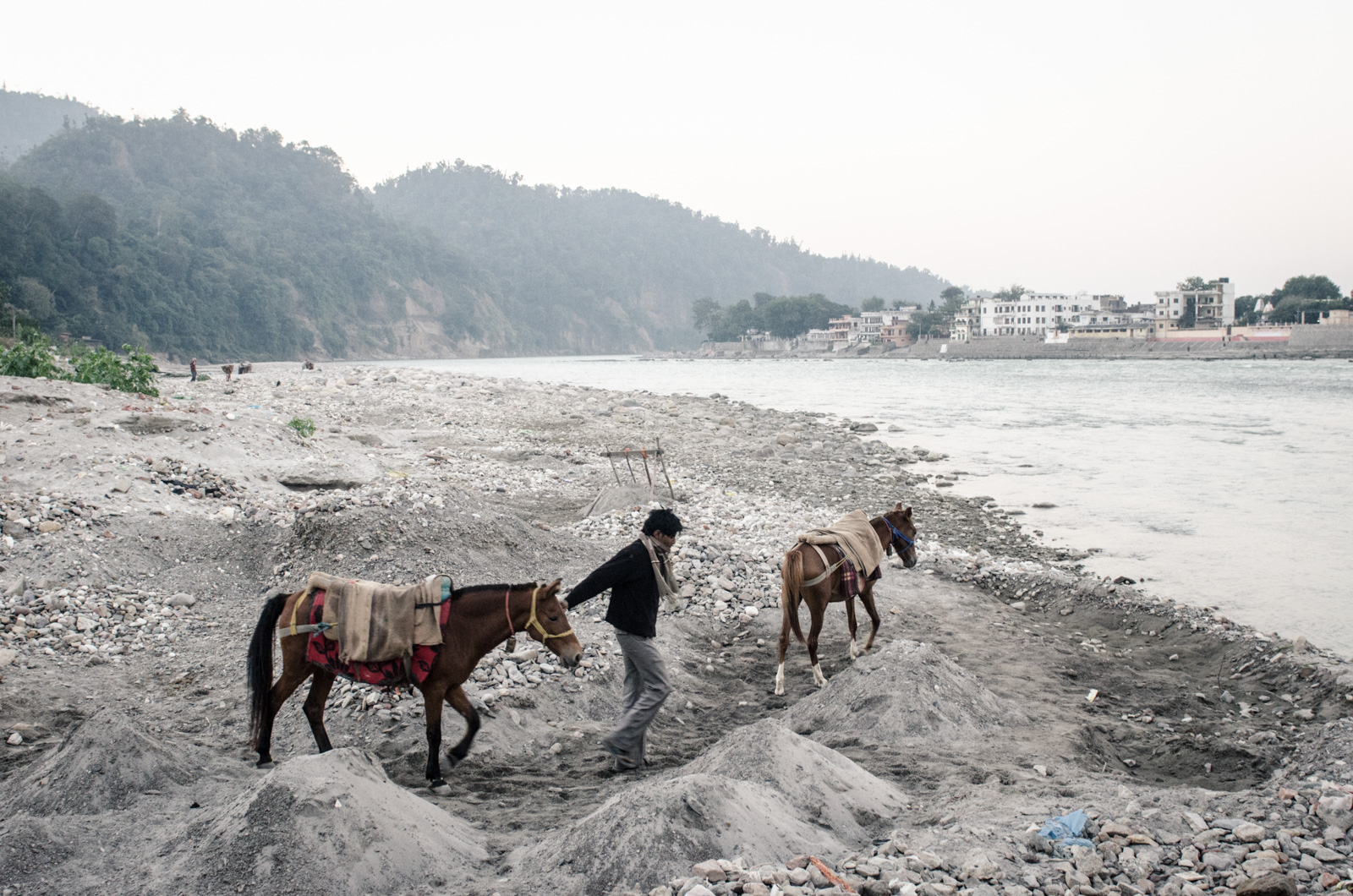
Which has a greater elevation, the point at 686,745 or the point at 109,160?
the point at 109,160

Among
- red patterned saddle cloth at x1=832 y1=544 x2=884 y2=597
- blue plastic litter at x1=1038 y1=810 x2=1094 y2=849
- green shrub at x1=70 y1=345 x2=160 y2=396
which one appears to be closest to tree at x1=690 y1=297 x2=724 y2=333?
green shrub at x1=70 y1=345 x2=160 y2=396

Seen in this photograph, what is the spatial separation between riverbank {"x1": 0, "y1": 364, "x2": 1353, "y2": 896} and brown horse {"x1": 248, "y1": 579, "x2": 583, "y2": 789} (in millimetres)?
328

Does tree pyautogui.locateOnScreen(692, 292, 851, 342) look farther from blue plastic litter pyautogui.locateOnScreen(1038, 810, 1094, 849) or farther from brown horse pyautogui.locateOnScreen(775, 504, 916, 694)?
blue plastic litter pyautogui.locateOnScreen(1038, 810, 1094, 849)

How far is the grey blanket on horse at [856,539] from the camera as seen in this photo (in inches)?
291

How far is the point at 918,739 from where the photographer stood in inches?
236

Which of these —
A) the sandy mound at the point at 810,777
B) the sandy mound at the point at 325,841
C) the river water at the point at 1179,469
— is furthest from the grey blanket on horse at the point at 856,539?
the river water at the point at 1179,469

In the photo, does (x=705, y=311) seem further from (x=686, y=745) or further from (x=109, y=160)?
(x=686, y=745)

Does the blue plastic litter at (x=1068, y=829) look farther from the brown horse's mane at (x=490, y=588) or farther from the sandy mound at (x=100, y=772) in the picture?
the sandy mound at (x=100, y=772)

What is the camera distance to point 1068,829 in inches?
162

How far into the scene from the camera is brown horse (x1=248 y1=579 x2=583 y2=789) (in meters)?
5.22

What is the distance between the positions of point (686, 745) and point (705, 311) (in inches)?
5612

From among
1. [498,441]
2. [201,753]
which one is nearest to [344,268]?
[498,441]

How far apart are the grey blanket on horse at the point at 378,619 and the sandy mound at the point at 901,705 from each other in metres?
2.88

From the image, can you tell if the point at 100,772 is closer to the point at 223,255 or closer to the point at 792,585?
the point at 792,585
